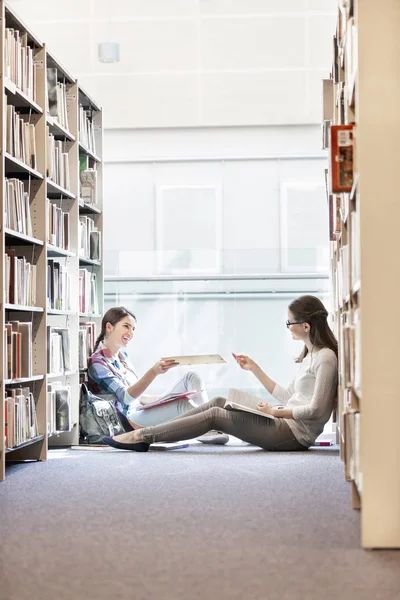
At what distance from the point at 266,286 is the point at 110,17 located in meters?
3.30

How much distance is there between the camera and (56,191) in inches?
245

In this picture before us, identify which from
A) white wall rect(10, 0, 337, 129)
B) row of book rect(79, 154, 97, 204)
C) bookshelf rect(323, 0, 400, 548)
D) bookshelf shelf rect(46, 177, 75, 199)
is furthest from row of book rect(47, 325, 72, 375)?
white wall rect(10, 0, 337, 129)

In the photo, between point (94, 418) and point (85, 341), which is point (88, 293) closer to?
point (85, 341)

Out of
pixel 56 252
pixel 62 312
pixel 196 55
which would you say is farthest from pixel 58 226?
pixel 196 55

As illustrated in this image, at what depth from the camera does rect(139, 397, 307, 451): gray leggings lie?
5.91m

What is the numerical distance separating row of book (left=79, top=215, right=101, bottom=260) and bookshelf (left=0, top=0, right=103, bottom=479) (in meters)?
0.03

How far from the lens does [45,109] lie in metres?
5.70

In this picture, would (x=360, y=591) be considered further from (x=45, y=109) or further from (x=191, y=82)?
(x=191, y=82)

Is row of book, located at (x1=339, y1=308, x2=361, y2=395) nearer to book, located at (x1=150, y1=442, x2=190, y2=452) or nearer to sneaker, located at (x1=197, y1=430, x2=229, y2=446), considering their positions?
book, located at (x1=150, y1=442, x2=190, y2=452)

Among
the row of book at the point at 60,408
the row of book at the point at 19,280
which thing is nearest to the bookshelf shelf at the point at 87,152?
the row of book at the point at 19,280

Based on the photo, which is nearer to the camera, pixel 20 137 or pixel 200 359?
pixel 20 137

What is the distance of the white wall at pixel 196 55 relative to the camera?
29.6ft

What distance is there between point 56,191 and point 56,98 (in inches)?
23.8

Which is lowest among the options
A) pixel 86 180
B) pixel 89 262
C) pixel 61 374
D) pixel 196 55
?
pixel 61 374
